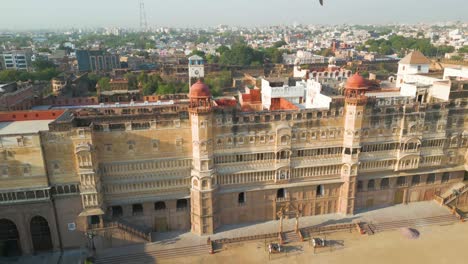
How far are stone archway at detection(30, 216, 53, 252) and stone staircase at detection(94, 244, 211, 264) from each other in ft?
19.5

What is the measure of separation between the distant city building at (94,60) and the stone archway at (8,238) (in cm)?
12641

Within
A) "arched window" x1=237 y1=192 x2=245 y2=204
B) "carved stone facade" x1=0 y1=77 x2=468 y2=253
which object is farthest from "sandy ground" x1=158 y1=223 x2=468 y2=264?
"arched window" x1=237 y1=192 x2=245 y2=204

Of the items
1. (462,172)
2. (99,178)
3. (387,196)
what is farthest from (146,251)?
(462,172)

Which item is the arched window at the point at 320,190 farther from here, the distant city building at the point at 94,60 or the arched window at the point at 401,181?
the distant city building at the point at 94,60

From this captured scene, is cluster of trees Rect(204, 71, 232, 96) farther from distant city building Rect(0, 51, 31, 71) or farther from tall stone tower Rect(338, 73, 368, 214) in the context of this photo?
distant city building Rect(0, 51, 31, 71)

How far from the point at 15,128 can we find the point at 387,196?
44887 millimetres

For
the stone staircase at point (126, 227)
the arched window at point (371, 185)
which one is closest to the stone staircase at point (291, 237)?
the arched window at point (371, 185)

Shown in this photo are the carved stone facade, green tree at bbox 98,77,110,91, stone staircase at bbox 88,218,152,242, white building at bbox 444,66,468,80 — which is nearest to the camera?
the carved stone facade

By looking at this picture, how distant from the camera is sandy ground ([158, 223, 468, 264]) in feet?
121

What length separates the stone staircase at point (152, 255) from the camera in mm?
36125

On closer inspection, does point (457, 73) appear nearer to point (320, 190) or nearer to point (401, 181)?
→ point (401, 181)

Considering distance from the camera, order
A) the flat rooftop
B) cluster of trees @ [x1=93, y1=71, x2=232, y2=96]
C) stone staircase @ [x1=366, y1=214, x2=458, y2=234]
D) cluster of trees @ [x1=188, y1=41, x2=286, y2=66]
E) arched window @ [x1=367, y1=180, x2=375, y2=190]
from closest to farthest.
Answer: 1. the flat rooftop
2. stone staircase @ [x1=366, y1=214, x2=458, y2=234]
3. arched window @ [x1=367, y1=180, x2=375, y2=190]
4. cluster of trees @ [x1=93, y1=71, x2=232, y2=96]
5. cluster of trees @ [x1=188, y1=41, x2=286, y2=66]

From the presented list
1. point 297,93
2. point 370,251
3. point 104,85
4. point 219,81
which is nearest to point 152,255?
point 370,251

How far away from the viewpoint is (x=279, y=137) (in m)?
40.0
